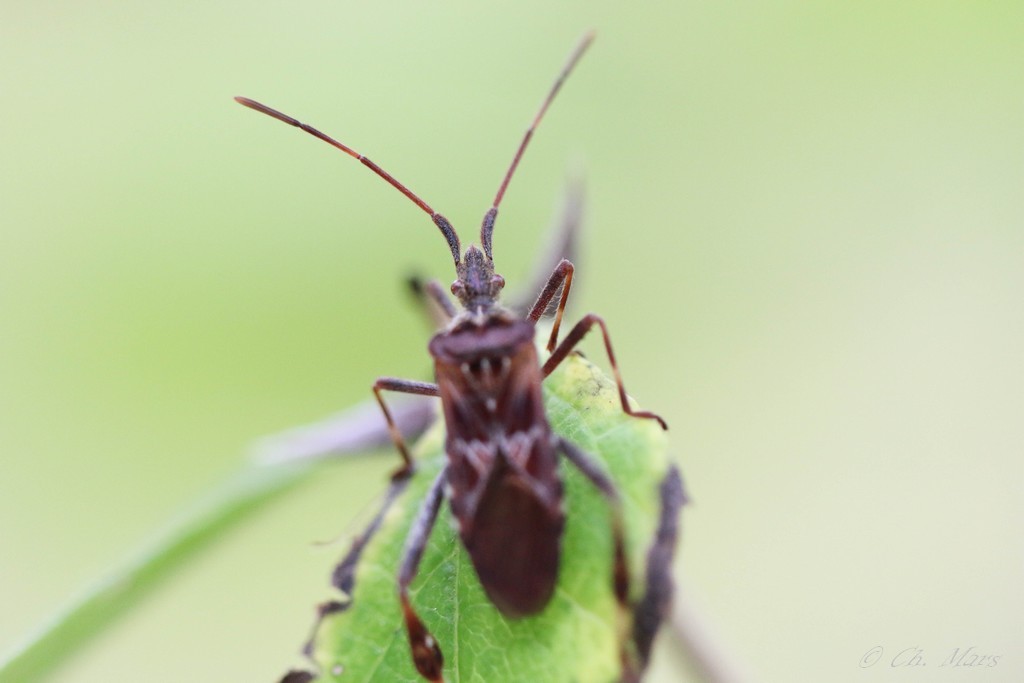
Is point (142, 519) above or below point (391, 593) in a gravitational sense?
below

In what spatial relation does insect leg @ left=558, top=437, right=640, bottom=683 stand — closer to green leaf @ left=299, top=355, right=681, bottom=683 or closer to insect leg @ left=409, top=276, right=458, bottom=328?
green leaf @ left=299, top=355, right=681, bottom=683

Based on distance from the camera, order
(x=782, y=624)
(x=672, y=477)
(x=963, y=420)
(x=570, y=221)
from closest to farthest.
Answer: (x=672, y=477) < (x=570, y=221) < (x=782, y=624) < (x=963, y=420)

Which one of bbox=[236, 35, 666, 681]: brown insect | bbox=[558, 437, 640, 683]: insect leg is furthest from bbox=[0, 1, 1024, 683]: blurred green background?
bbox=[558, 437, 640, 683]: insect leg

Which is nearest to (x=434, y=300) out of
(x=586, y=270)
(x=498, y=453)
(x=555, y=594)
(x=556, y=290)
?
(x=556, y=290)

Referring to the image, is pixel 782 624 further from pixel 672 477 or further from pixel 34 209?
pixel 34 209

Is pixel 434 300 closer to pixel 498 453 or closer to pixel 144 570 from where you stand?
pixel 498 453

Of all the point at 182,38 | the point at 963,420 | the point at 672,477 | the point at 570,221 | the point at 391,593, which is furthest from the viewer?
the point at 182,38

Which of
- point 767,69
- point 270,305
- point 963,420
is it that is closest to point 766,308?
point 963,420
